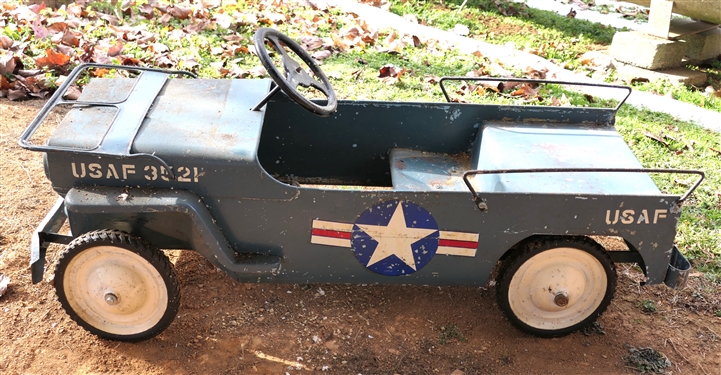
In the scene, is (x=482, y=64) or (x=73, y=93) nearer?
(x=73, y=93)

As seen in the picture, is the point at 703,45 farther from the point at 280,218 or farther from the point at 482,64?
the point at 280,218

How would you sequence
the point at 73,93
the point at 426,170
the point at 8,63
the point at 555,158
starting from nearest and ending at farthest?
the point at 555,158 → the point at 426,170 → the point at 73,93 → the point at 8,63

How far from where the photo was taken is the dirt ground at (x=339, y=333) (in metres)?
3.19

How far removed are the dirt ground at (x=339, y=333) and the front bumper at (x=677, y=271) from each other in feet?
1.34

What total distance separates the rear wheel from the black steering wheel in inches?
36.4

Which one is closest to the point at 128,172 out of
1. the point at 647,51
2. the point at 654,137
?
the point at 654,137

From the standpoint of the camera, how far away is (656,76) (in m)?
6.77

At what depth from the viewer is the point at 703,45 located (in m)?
7.26

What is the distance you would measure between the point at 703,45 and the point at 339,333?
18.9 ft

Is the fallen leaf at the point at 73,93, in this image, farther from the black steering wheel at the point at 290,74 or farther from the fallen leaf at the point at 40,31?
the black steering wheel at the point at 290,74

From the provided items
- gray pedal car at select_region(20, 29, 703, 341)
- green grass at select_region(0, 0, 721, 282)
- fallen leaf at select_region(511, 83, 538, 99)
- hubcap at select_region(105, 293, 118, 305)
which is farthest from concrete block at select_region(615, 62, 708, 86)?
hubcap at select_region(105, 293, 118, 305)

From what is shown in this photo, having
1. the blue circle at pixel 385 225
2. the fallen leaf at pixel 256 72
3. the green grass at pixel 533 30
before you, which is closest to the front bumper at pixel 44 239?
the blue circle at pixel 385 225

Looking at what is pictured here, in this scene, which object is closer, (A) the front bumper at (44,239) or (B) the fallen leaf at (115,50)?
(A) the front bumper at (44,239)

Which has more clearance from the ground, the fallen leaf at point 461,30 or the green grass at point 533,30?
the fallen leaf at point 461,30
